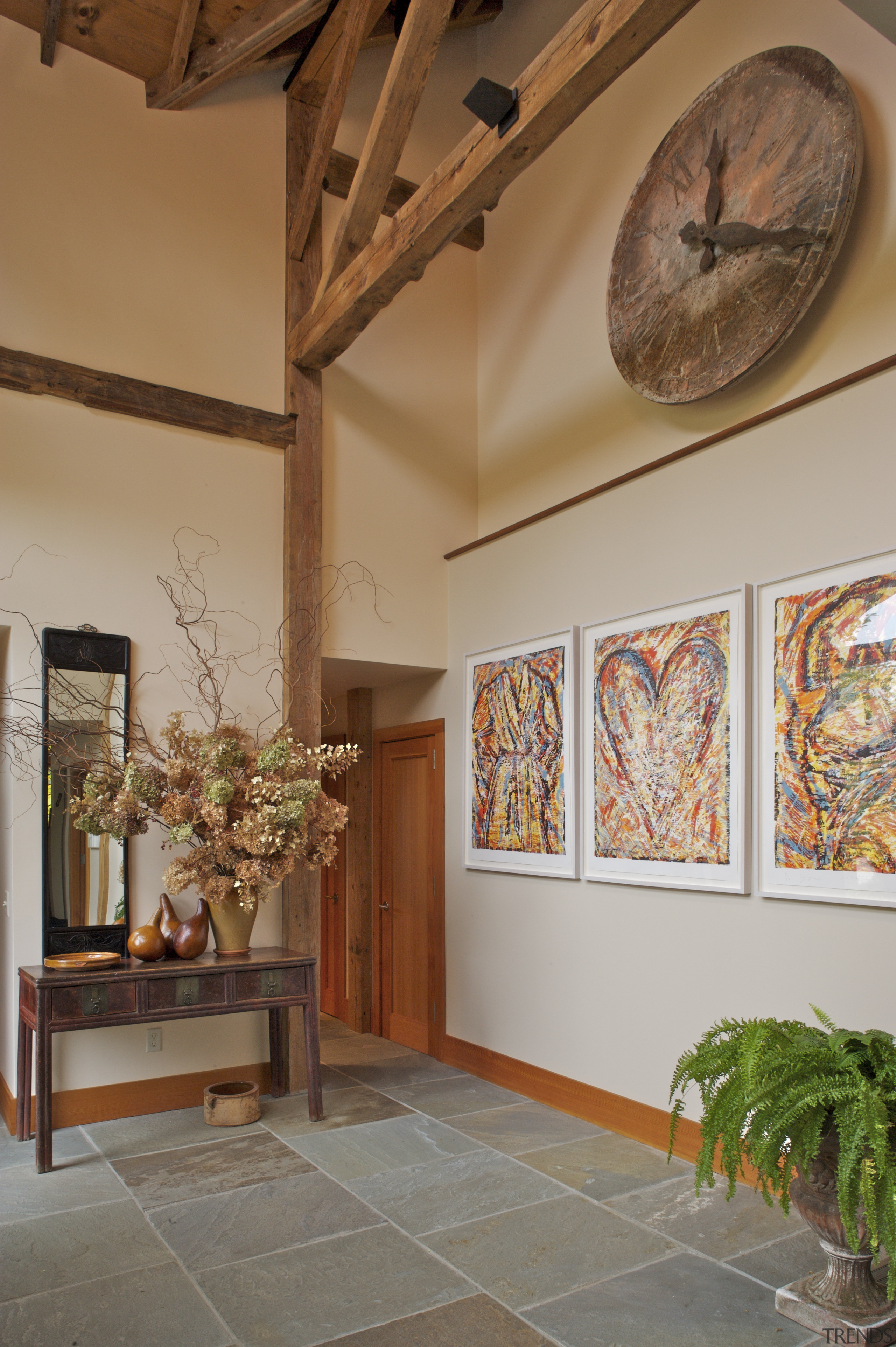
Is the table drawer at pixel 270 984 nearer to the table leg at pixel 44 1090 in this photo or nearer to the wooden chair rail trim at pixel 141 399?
the table leg at pixel 44 1090

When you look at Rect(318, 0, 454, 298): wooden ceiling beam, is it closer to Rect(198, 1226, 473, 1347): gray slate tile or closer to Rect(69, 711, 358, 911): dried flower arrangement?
Rect(69, 711, 358, 911): dried flower arrangement

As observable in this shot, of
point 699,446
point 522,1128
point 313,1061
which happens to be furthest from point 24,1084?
point 699,446

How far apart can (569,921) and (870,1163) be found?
7.74 feet

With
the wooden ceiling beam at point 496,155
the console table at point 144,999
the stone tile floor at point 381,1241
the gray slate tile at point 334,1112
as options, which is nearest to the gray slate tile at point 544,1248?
the stone tile floor at point 381,1241

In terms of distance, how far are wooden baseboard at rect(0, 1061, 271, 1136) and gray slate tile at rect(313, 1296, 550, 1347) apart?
7.59 ft

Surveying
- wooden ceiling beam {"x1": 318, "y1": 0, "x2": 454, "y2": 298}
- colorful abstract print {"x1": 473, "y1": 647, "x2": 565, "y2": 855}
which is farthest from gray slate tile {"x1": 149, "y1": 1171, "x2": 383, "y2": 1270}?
wooden ceiling beam {"x1": 318, "y1": 0, "x2": 454, "y2": 298}

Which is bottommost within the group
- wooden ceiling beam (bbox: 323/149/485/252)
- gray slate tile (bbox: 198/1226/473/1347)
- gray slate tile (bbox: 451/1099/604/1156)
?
gray slate tile (bbox: 451/1099/604/1156)

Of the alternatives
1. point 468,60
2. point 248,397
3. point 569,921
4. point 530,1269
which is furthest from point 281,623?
point 468,60

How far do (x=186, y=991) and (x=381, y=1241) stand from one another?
150cm

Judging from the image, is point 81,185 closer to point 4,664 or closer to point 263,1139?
point 4,664

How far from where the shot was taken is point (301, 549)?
5285 mm

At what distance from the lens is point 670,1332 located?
103 inches

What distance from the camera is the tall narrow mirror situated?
14.5 feet

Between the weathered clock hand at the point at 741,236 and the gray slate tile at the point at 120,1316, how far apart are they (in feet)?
13.8
